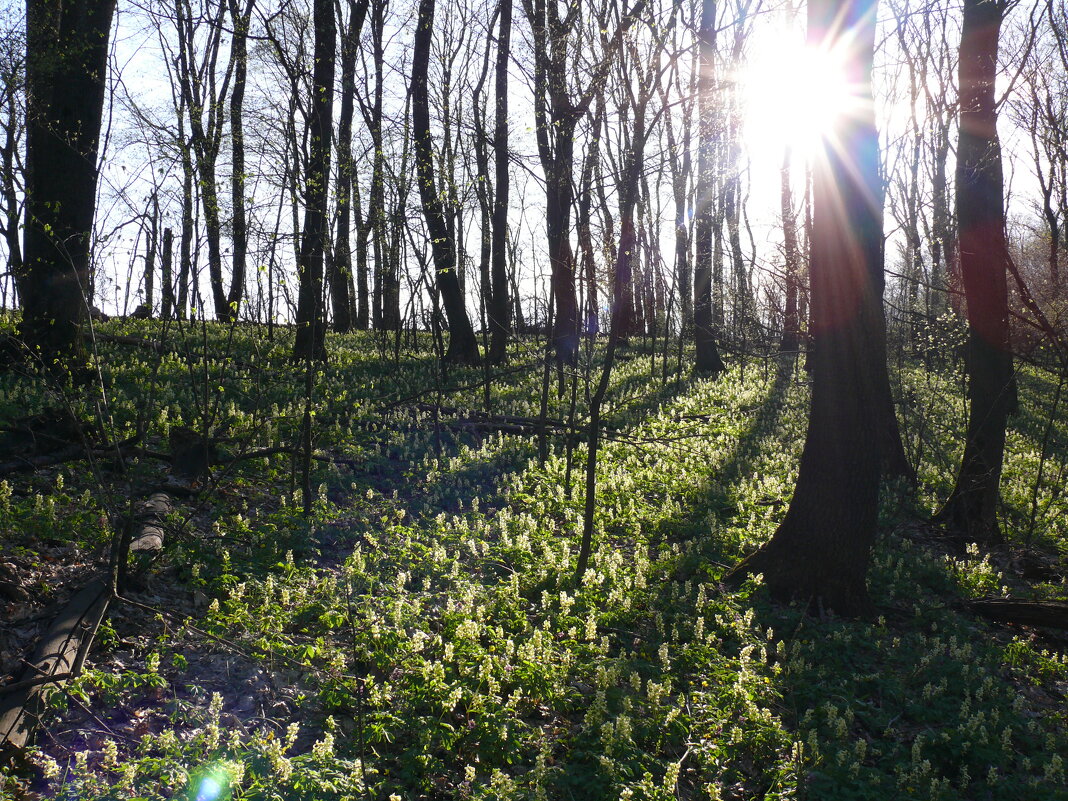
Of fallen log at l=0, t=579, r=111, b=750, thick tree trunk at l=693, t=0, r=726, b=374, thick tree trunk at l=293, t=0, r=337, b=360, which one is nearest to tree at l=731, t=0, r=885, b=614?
thick tree trunk at l=293, t=0, r=337, b=360

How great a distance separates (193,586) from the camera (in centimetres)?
558

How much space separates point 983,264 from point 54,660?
1096 centimetres

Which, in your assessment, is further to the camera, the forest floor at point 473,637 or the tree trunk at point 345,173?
the tree trunk at point 345,173

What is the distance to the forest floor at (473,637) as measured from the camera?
3.94 meters

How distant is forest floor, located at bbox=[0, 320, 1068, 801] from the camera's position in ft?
12.9

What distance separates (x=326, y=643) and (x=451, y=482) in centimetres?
452

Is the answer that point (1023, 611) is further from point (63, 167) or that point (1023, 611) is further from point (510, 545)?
point (63, 167)

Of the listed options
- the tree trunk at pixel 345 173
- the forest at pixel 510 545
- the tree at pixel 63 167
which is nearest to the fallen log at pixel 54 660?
the forest at pixel 510 545

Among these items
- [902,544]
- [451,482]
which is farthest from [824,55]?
[451,482]

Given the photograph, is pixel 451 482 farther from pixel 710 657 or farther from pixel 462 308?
pixel 462 308

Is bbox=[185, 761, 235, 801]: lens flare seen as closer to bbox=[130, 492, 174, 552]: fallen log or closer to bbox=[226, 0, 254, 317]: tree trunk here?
bbox=[130, 492, 174, 552]: fallen log

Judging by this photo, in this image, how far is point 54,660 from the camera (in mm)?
4039

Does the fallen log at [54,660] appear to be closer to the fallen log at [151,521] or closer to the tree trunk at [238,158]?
the fallen log at [151,521]

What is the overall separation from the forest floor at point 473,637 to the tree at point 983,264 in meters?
0.81
